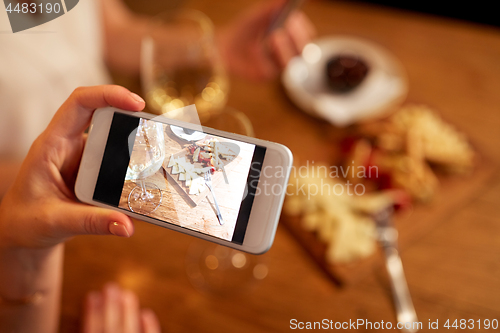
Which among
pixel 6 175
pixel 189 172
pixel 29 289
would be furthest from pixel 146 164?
pixel 6 175

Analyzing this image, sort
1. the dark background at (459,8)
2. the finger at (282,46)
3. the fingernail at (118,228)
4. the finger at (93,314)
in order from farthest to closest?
the dark background at (459,8)
the finger at (282,46)
the finger at (93,314)
the fingernail at (118,228)

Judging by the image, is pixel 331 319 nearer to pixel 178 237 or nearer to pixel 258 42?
pixel 178 237

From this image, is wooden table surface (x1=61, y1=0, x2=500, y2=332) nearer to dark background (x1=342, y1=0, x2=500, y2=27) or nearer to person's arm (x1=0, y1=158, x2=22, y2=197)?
person's arm (x1=0, y1=158, x2=22, y2=197)

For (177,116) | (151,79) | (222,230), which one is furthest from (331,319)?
(151,79)

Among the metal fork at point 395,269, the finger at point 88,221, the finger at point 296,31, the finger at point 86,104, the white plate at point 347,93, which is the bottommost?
the metal fork at point 395,269

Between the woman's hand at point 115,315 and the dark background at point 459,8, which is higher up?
the dark background at point 459,8

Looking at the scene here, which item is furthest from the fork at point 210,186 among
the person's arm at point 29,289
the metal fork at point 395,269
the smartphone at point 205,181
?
the metal fork at point 395,269

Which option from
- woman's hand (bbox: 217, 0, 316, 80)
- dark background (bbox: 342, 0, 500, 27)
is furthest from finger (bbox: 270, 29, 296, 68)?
dark background (bbox: 342, 0, 500, 27)

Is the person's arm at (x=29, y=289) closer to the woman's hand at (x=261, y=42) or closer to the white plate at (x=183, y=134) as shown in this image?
the white plate at (x=183, y=134)
